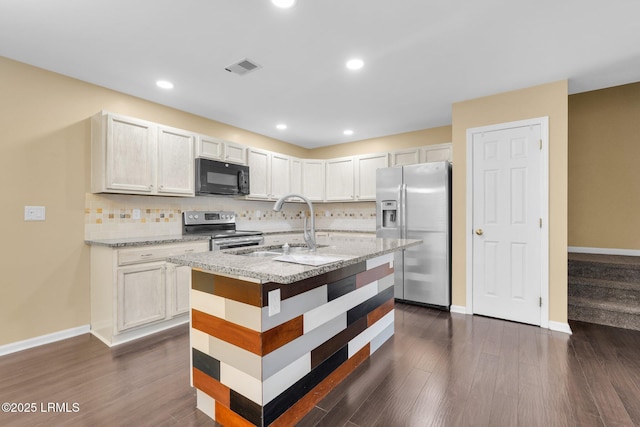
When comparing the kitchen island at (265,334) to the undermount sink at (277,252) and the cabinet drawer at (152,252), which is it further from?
the cabinet drawer at (152,252)

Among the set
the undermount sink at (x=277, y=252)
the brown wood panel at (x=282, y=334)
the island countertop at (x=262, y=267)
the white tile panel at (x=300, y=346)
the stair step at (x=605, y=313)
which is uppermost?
the island countertop at (x=262, y=267)

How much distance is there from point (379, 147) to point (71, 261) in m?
4.40

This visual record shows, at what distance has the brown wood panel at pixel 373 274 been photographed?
231cm

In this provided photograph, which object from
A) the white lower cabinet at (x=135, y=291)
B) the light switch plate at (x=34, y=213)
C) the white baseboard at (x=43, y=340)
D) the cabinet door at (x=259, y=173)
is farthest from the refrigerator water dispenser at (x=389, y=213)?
the light switch plate at (x=34, y=213)

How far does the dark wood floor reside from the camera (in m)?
1.75

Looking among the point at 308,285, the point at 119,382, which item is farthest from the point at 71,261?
the point at 308,285

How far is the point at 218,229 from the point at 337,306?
2714 mm

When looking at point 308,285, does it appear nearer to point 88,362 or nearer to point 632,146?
point 88,362

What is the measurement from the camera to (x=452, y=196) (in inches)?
145

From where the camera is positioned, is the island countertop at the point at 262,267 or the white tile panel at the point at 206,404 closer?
the island countertop at the point at 262,267

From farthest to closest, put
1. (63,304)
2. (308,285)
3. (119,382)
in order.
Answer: (63,304) < (119,382) < (308,285)

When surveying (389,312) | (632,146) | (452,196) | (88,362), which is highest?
(632,146)

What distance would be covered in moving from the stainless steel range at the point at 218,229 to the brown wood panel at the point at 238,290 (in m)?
1.90

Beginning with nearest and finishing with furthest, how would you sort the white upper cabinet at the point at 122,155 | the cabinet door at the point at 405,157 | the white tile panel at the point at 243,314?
1. the white tile panel at the point at 243,314
2. the white upper cabinet at the point at 122,155
3. the cabinet door at the point at 405,157
